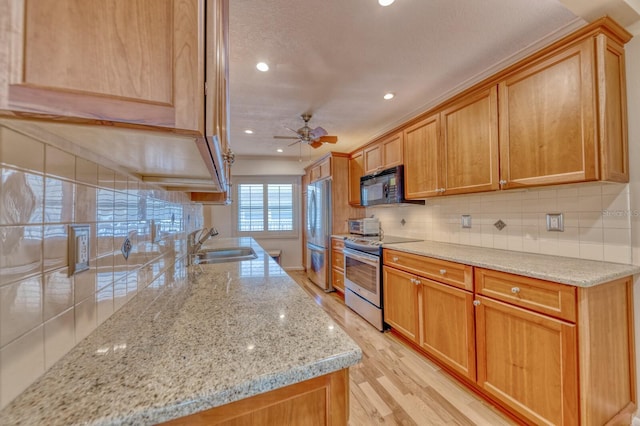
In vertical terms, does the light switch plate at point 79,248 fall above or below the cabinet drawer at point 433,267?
above

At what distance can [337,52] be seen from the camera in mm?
1711

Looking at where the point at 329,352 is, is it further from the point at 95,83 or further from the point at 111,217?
the point at 111,217

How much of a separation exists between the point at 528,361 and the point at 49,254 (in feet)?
6.43

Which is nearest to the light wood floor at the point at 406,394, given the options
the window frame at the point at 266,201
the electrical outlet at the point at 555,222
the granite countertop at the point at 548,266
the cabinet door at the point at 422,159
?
the granite countertop at the point at 548,266

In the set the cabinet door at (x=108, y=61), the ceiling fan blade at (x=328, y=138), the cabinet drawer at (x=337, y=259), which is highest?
the ceiling fan blade at (x=328, y=138)

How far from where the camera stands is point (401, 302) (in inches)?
85.7

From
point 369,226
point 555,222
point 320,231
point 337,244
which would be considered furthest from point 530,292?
point 320,231

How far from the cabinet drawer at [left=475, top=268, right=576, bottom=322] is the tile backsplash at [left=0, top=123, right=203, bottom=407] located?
1799mm

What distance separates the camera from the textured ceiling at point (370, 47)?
135 centimetres

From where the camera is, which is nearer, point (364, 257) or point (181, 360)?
point (181, 360)

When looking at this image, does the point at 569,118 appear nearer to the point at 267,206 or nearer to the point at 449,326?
the point at 449,326

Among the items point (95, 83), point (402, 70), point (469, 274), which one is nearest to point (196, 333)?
point (95, 83)

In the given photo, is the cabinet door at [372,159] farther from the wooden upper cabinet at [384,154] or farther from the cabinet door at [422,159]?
the cabinet door at [422,159]

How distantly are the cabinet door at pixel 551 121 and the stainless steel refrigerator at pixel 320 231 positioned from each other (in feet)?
7.66
